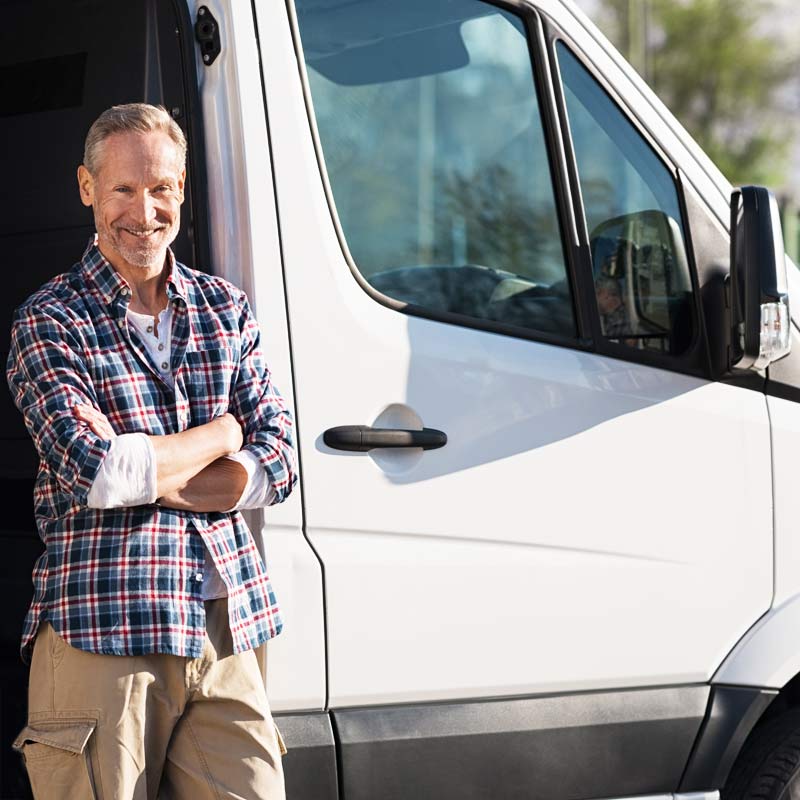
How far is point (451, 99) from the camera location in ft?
12.0

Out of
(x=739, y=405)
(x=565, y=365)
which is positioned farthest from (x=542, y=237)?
(x=739, y=405)

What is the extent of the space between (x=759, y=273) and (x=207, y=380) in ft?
3.88

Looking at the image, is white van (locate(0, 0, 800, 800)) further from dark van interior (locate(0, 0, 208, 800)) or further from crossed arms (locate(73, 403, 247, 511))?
crossed arms (locate(73, 403, 247, 511))

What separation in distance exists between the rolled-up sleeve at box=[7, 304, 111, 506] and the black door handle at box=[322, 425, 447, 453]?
1.73ft

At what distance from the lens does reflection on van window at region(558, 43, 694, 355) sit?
2947mm

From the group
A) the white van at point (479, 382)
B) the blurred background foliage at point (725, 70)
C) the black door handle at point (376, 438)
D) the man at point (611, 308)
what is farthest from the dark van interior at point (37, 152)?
the blurred background foliage at point (725, 70)

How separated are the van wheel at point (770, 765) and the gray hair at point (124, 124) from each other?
6.26ft

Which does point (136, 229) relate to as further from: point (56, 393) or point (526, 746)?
point (526, 746)

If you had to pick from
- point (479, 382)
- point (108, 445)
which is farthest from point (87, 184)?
point (479, 382)

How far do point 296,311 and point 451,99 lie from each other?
133 centimetres

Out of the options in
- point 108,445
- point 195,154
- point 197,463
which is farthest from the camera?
point 195,154

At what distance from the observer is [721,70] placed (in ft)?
119

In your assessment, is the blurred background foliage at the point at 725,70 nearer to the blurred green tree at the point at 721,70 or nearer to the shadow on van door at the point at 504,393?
the blurred green tree at the point at 721,70

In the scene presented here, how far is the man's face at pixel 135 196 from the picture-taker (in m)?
2.25
